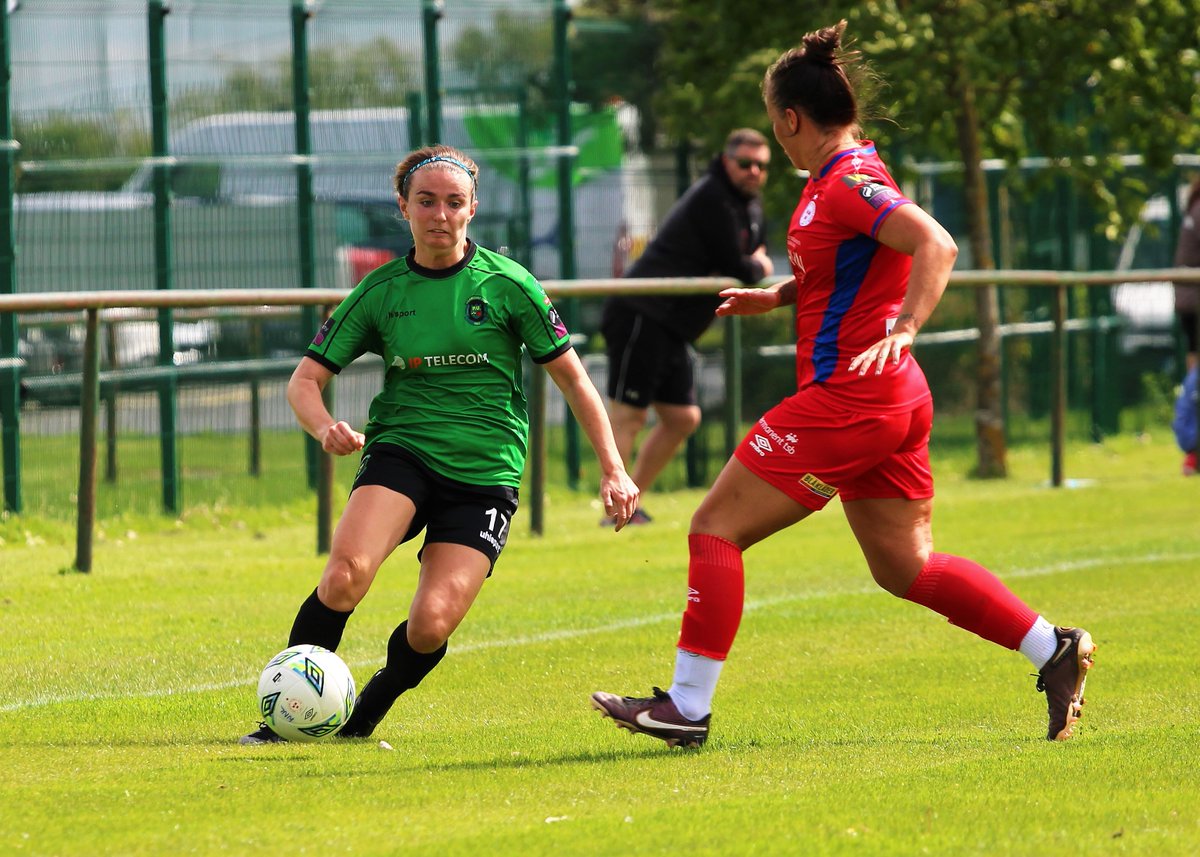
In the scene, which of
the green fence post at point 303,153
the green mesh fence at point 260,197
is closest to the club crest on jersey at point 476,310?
the green mesh fence at point 260,197

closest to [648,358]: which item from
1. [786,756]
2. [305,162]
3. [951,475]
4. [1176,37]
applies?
[305,162]

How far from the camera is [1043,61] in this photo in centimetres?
1375

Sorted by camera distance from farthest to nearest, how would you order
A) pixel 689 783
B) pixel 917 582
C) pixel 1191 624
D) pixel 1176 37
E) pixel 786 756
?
1. pixel 1176 37
2. pixel 1191 624
3. pixel 917 582
4. pixel 786 756
5. pixel 689 783

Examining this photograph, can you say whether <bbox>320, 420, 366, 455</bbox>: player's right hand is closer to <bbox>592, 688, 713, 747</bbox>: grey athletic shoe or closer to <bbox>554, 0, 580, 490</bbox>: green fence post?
<bbox>592, 688, 713, 747</bbox>: grey athletic shoe

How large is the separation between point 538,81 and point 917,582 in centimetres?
881

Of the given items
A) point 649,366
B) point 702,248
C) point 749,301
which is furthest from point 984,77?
point 749,301

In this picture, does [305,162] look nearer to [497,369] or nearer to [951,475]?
[951,475]

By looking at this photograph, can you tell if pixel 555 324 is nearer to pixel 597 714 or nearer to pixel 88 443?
pixel 597 714

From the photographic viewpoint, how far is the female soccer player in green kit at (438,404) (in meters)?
5.55

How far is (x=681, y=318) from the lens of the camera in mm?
11273

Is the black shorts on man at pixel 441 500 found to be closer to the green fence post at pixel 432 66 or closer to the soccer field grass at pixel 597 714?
the soccer field grass at pixel 597 714

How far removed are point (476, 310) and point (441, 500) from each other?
0.60 metres

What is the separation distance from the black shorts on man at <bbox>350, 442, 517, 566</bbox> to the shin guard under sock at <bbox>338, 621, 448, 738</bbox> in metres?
0.30

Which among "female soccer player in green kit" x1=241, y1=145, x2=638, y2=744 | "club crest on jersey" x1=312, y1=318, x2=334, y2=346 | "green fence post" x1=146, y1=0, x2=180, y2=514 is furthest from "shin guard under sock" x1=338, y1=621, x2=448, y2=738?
"green fence post" x1=146, y1=0, x2=180, y2=514
